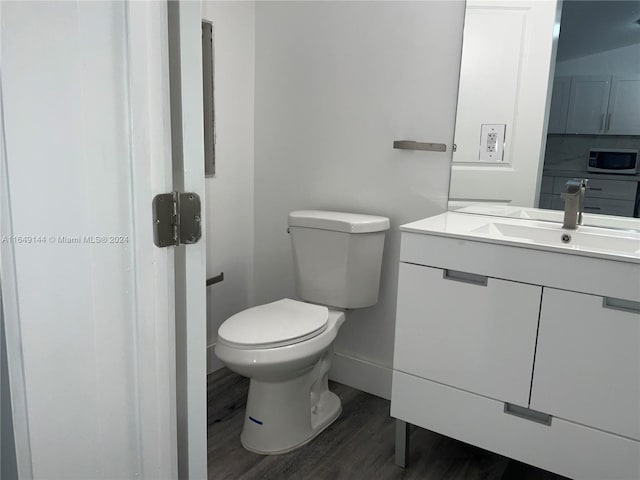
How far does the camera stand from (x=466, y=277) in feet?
5.20

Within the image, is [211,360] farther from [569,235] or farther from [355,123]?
[569,235]

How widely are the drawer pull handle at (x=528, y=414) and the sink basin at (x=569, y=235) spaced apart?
51 centimetres

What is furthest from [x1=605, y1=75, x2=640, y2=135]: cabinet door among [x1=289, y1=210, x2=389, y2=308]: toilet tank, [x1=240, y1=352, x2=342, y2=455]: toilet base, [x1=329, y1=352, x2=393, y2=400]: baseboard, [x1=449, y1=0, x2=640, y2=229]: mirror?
[x1=240, y1=352, x2=342, y2=455]: toilet base

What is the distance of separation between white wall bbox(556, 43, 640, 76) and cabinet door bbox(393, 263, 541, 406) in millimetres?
835

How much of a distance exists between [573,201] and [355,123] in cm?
95

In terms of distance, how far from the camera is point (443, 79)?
199 centimetres

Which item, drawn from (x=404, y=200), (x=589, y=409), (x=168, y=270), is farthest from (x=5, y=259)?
(x=404, y=200)

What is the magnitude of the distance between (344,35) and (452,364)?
4.72 ft

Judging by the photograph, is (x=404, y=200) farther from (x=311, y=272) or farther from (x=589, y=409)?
(x=589, y=409)

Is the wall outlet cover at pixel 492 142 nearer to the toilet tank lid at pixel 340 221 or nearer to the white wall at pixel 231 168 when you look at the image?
the toilet tank lid at pixel 340 221

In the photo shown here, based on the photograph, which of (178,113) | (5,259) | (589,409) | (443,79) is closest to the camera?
(5,259)

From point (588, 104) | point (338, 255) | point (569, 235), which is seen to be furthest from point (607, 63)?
point (338, 255)

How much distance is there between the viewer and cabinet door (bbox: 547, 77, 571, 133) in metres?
1.79

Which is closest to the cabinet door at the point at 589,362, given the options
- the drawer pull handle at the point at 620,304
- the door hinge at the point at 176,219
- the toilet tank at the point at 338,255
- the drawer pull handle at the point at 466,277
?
the drawer pull handle at the point at 620,304
